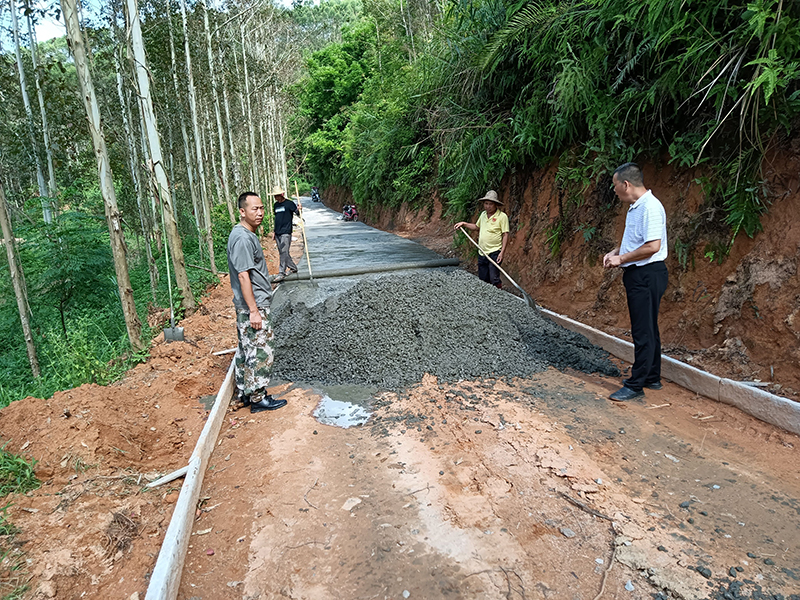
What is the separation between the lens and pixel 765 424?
334 cm

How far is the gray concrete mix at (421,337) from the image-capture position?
15.2 feet

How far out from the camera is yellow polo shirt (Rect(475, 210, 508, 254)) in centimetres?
659

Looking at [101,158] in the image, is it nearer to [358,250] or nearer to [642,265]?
[642,265]

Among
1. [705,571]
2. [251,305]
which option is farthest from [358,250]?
[705,571]

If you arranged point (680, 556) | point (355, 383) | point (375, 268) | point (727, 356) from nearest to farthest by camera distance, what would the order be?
point (680, 556), point (727, 356), point (355, 383), point (375, 268)

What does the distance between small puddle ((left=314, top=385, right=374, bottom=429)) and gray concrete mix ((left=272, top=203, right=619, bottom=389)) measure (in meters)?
0.17

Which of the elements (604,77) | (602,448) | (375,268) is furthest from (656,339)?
(375,268)

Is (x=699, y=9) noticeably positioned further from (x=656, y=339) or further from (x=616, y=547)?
(x=616, y=547)

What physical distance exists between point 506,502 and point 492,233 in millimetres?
4477

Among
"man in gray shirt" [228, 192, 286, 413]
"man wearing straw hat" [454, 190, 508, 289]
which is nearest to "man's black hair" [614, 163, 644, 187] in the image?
"man wearing straw hat" [454, 190, 508, 289]

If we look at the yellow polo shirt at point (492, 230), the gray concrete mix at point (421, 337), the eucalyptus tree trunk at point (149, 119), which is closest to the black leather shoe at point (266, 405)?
the gray concrete mix at point (421, 337)

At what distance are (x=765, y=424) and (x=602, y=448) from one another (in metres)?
1.20

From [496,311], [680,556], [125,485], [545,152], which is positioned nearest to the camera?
[680,556]

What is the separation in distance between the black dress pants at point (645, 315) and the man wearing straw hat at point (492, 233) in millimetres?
2817
